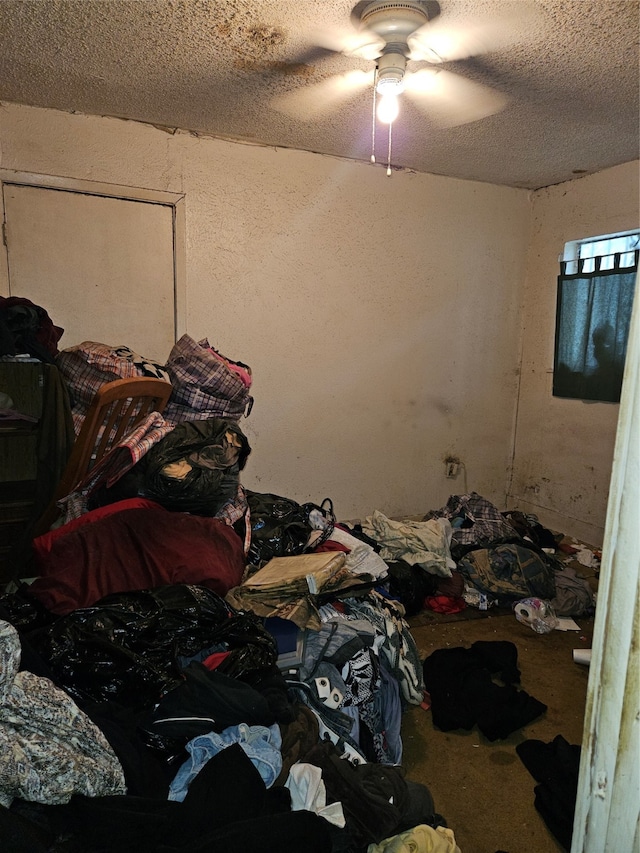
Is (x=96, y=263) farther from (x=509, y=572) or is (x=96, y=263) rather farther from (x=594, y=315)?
(x=594, y=315)

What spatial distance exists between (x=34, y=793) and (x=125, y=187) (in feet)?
9.39

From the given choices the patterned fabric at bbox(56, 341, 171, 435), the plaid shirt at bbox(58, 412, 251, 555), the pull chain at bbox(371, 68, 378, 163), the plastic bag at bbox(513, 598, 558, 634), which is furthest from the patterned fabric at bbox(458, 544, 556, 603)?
the pull chain at bbox(371, 68, 378, 163)

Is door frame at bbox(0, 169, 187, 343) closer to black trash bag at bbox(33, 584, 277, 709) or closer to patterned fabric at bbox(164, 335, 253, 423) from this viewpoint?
patterned fabric at bbox(164, 335, 253, 423)

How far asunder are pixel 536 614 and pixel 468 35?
2613mm

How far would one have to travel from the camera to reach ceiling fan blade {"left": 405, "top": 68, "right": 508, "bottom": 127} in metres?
2.38

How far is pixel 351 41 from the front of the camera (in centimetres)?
212

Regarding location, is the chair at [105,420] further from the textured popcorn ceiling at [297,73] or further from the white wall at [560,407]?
the white wall at [560,407]

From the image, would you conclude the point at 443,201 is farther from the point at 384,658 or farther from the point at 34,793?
the point at 34,793

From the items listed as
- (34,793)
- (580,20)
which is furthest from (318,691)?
(580,20)

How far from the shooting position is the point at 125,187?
119 inches

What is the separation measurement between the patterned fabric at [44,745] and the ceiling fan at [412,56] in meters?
2.22

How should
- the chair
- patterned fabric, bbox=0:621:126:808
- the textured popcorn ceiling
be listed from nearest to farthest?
patterned fabric, bbox=0:621:126:808, the textured popcorn ceiling, the chair

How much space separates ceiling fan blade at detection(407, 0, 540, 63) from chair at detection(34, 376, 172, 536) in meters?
1.69

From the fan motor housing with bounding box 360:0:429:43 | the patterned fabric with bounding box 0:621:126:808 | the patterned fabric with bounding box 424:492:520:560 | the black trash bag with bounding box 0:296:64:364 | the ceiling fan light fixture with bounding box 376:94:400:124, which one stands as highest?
the fan motor housing with bounding box 360:0:429:43
